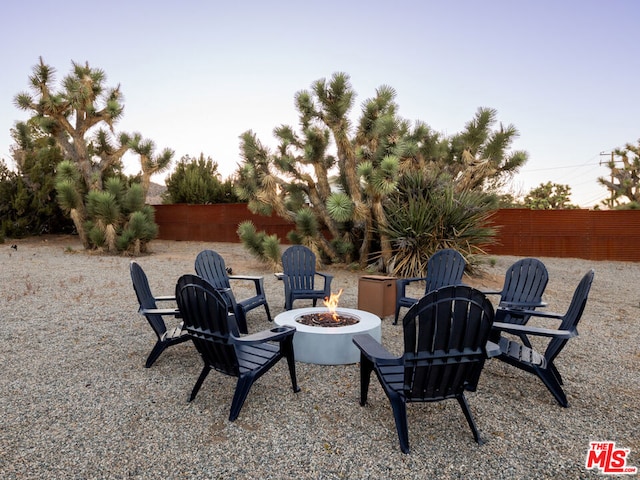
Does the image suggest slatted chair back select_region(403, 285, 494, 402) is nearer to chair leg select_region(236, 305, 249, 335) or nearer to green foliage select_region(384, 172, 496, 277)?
chair leg select_region(236, 305, 249, 335)

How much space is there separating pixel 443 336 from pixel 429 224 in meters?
5.98

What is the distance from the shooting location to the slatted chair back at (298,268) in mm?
5605

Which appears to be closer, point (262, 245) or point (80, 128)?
point (262, 245)

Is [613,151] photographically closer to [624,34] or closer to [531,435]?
[624,34]

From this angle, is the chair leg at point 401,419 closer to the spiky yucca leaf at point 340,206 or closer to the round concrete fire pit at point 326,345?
the round concrete fire pit at point 326,345

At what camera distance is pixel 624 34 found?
8.70 meters

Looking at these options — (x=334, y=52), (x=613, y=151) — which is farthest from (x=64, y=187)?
(x=613, y=151)

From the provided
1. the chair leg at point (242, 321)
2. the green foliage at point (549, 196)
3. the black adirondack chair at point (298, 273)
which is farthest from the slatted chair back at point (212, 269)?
the green foliage at point (549, 196)

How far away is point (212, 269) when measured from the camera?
5012mm

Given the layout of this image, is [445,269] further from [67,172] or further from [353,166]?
[67,172]

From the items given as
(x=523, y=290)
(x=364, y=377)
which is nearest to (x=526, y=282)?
(x=523, y=290)

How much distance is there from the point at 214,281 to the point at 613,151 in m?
24.7

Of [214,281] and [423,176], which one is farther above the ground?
[423,176]

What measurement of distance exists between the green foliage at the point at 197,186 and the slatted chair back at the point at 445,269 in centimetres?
1490
